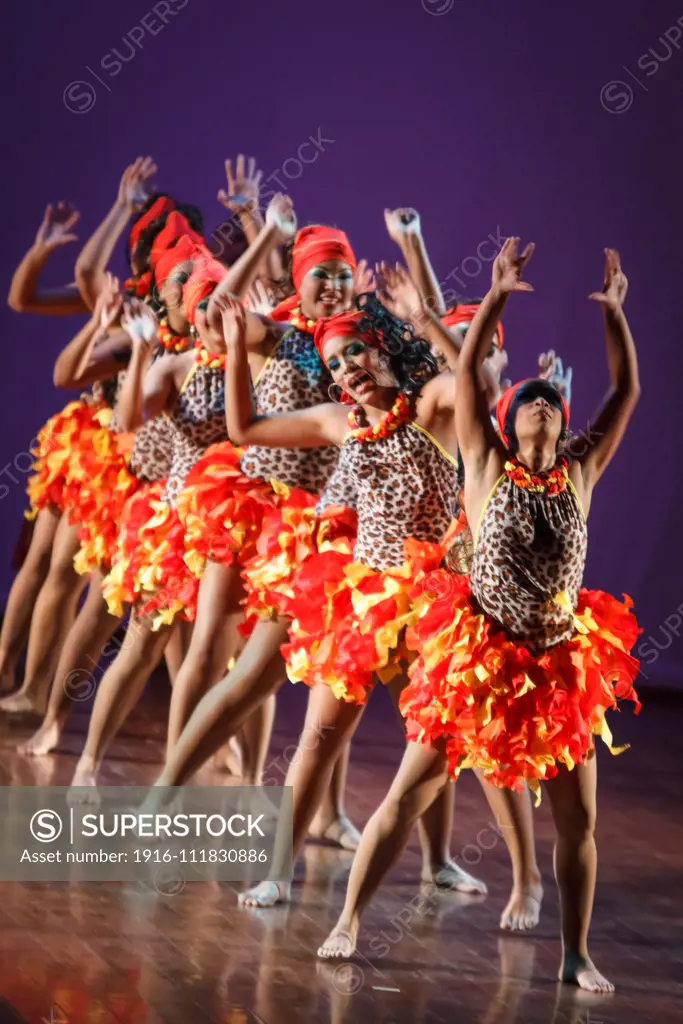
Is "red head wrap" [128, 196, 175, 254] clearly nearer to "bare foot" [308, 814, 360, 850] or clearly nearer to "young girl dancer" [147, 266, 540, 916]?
"young girl dancer" [147, 266, 540, 916]

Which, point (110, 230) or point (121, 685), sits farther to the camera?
point (110, 230)

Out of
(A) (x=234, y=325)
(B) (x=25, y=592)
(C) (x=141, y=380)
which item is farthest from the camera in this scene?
(B) (x=25, y=592)

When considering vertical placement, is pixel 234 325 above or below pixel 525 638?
above

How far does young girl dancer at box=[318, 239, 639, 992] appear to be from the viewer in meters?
3.33

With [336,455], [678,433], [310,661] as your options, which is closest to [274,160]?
[678,433]

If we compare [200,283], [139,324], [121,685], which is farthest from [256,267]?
[121,685]

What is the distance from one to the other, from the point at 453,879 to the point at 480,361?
1544 millimetres

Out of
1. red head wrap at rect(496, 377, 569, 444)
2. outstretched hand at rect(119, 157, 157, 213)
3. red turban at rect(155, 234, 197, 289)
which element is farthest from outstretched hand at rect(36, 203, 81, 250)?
red head wrap at rect(496, 377, 569, 444)

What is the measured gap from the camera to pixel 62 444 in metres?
5.83

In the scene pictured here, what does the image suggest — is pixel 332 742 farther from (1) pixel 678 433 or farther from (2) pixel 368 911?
(1) pixel 678 433

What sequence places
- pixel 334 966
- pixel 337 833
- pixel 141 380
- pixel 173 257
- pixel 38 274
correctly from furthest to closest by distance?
1. pixel 38 274
2. pixel 173 257
3. pixel 141 380
4. pixel 337 833
5. pixel 334 966

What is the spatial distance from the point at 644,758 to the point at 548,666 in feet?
9.24

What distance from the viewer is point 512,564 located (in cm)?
336

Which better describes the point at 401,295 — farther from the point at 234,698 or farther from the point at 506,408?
the point at 234,698
